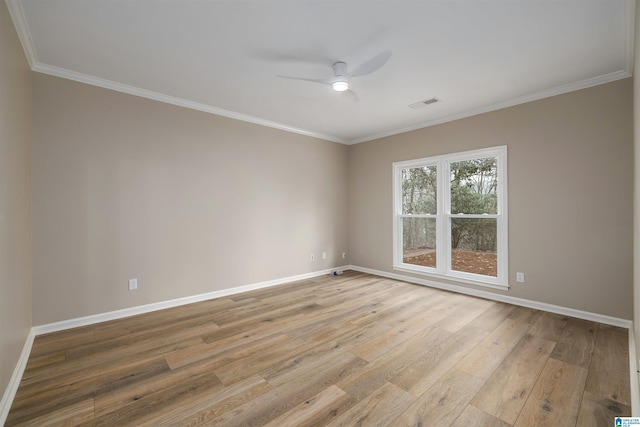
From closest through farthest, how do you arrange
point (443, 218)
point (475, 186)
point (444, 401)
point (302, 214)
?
1. point (444, 401)
2. point (475, 186)
3. point (443, 218)
4. point (302, 214)

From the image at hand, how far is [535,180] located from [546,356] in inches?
84.9

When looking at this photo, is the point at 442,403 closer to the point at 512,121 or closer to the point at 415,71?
the point at 415,71

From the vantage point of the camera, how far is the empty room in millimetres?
1938

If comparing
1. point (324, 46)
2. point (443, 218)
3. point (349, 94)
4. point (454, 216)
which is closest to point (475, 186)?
point (454, 216)

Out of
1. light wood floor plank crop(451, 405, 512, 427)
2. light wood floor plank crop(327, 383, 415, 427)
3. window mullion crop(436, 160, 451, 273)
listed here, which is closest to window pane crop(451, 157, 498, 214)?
window mullion crop(436, 160, 451, 273)

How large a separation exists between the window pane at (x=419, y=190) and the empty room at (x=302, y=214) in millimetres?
35

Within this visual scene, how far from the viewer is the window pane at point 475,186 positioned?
13.0ft

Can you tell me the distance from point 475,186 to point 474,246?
2.94 feet

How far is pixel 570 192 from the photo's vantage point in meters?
3.26

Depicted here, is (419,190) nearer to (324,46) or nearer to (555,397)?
(324,46)

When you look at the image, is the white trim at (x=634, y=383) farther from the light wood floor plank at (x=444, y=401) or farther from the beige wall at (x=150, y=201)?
the beige wall at (x=150, y=201)

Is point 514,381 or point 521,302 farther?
point 521,302

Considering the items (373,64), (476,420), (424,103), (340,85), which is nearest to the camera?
(476,420)

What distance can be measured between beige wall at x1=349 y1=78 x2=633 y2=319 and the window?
0.17m
